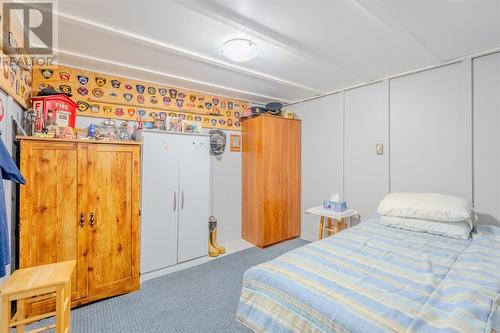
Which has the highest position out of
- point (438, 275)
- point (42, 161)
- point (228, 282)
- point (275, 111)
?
point (275, 111)

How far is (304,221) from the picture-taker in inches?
170

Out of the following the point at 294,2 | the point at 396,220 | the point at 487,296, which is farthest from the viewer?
the point at 396,220

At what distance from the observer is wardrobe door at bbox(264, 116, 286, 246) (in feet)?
12.7

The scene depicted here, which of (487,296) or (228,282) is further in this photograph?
(228,282)

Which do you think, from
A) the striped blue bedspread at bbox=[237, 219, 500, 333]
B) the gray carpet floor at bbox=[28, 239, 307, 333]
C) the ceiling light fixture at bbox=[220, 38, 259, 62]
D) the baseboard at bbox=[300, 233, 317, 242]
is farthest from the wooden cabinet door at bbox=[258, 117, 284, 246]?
the striped blue bedspread at bbox=[237, 219, 500, 333]

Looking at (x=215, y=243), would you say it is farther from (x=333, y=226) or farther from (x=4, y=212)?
(x=4, y=212)

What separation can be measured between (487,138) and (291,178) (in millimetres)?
2556

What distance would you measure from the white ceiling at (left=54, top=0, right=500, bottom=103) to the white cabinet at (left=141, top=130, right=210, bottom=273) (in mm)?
934

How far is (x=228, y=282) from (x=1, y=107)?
2.73 meters

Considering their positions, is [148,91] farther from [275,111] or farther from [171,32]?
[275,111]

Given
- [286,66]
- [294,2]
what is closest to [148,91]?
[286,66]

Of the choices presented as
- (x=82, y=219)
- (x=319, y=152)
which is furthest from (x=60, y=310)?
(x=319, y=152)

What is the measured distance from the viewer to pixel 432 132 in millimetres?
2814

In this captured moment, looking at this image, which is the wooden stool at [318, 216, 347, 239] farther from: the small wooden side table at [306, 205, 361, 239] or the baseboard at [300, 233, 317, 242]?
the baseboard at [300, 233, 317, 242]
